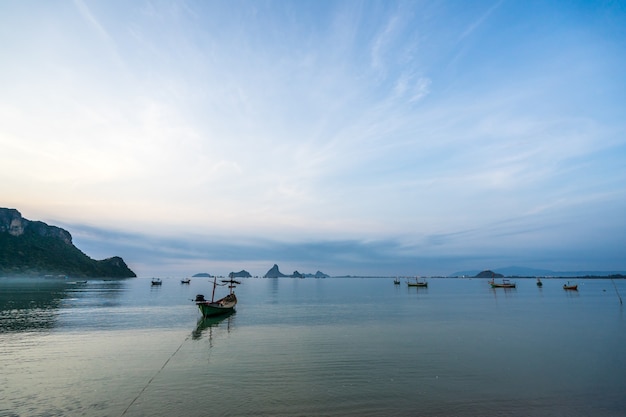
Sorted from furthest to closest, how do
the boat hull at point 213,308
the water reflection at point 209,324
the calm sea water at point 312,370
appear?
the boat hull at point 213,308 → the water reflection at point 209,324 → the calm sea water at point 312,370

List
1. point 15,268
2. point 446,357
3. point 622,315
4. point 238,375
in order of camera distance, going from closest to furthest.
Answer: point 238,375 < point 446,357 < point 622,315 < point 15,268

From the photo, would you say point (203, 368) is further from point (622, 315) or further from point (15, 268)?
point (15, 268)

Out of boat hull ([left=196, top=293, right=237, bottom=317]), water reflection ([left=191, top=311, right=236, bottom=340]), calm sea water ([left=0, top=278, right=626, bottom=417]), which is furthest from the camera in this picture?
boat hull ([left=196, top=293, right=237, bottom=317])

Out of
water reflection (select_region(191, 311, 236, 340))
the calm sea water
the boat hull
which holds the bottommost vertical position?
water reflection (select_region(191, 311, 236, 340))

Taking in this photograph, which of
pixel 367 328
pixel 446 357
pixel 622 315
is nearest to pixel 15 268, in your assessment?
pixel 367 328

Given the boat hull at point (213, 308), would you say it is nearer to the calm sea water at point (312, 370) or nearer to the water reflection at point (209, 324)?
the water reflection at point (209, 324)

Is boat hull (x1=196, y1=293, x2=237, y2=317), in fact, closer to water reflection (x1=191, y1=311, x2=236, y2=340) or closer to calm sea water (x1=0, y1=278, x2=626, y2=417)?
water reflection (x1=191, y1=311, x2=236, y2=340)

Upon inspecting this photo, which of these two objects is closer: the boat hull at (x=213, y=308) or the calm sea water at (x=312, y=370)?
the calm sea water at (x=312, y=370)

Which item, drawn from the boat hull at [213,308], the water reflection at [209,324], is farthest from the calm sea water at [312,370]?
the boat hull at [213,308]

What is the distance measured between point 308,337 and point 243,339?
6877 mm

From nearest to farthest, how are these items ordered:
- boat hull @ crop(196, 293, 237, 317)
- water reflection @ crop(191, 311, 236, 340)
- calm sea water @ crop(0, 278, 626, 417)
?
calm sea water @ crop(0, 278, 626, 417)
water reflection @ crop(191, 311, 236, 340)
boat hull @ crop(196, 293, 237, 317)

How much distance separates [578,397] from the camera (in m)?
17.3

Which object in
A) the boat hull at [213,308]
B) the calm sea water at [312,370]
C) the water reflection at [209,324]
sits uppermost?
the boat hull at [213,308]

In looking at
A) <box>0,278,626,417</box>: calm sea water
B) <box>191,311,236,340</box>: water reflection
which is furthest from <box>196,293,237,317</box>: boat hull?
<box>0,278,626,417</box>: calm sea water
